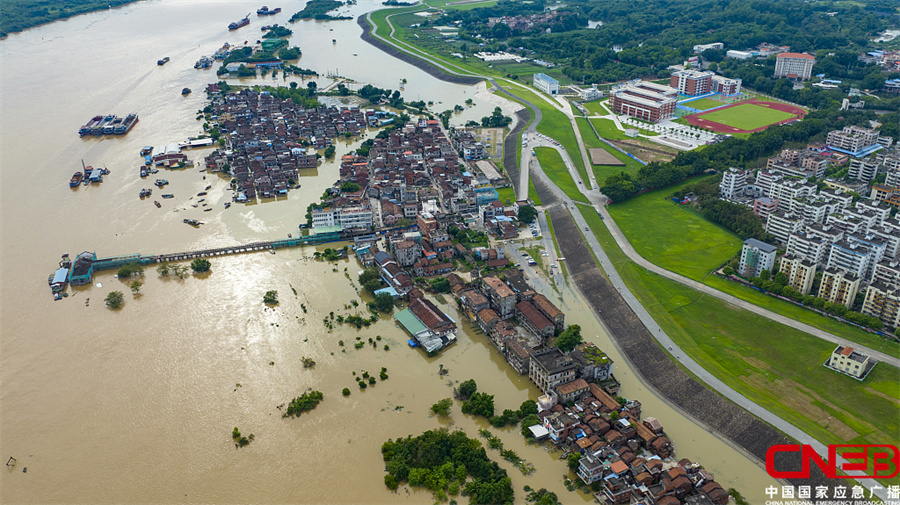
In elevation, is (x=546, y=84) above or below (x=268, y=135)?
below

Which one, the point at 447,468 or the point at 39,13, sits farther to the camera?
the point at 39,13

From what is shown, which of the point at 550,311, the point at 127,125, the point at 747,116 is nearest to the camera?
the point at 550,311

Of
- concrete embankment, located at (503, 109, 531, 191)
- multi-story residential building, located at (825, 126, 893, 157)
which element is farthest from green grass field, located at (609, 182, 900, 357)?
multi-story residential building, located at (825, 126, 893, 157)

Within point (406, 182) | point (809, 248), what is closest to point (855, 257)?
point (809, 248)

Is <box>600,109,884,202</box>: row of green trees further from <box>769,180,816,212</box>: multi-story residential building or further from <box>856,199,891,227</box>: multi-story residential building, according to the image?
<box>856,199,891,227</box>: multi-story residential building

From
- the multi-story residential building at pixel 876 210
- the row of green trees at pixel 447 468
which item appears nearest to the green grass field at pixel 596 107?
the multi-story residential building at pixel 876 210

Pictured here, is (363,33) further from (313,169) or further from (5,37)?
(313,169)

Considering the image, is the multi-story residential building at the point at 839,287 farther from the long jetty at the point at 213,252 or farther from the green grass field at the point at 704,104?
the green grass field at the point at 704,104

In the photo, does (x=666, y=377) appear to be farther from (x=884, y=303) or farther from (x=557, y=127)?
(x=557, y=127)
